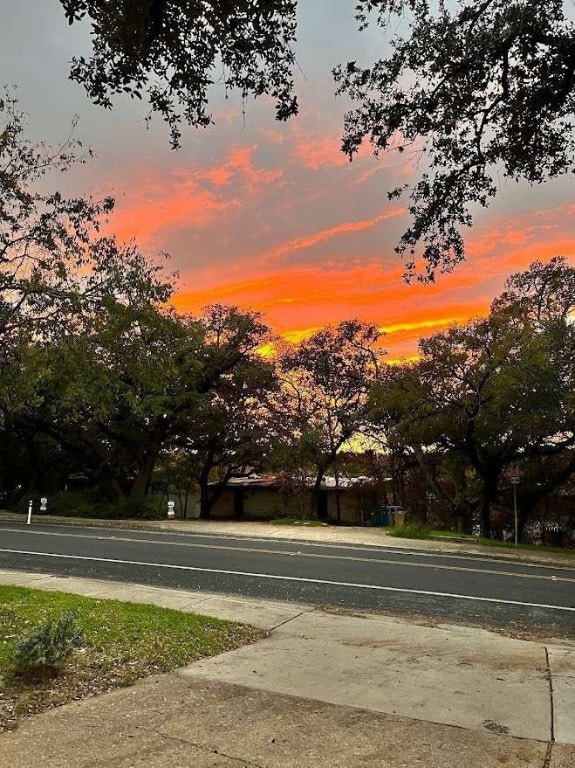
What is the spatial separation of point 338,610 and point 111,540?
32.1 feet

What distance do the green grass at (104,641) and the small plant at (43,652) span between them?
0.09 meters

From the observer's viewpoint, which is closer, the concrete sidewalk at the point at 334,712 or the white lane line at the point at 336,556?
the concrete sidewalk at the point at 334,712

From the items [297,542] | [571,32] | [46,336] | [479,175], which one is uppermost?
[571,32]

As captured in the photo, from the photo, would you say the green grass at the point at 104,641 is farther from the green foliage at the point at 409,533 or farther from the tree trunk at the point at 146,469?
the tree trunk at the point at 146,469

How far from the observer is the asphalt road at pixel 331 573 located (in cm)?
948

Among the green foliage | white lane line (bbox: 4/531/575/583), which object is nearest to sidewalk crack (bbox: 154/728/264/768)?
white lane line (bbox: 4/531/575/583)

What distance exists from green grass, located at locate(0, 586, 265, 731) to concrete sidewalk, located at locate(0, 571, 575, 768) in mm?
248

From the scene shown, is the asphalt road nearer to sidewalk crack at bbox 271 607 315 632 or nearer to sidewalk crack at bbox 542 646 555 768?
sidewalk crack at bbox 271 607 315 632

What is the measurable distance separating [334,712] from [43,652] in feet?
7.83

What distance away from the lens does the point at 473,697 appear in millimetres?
5098

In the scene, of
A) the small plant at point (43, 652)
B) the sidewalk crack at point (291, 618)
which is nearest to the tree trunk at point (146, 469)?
→ the sidewalk crack at point (291, 618)

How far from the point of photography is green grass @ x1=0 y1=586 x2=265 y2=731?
193 inches

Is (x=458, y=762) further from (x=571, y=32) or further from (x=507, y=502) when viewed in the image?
(x=507, y=502)

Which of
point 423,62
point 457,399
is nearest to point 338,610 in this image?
point 423,62
